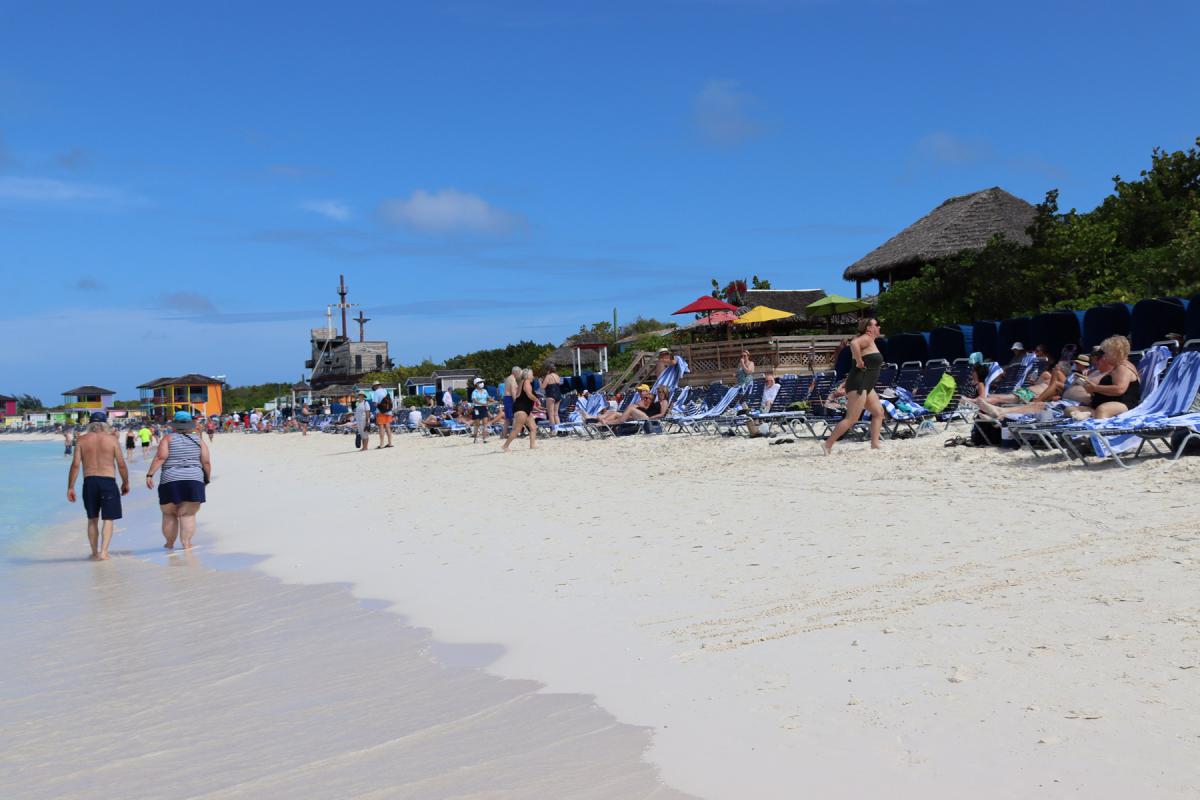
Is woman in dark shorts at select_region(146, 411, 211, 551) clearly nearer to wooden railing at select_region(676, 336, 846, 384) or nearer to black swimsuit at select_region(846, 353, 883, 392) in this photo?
black swimsuit at select_region(846, 353, 883, 392)

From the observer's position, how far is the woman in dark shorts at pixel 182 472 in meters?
8.03

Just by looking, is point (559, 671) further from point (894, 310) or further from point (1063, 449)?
point (894, 310)

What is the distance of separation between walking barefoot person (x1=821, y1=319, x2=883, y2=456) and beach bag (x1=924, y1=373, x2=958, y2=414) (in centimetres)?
126

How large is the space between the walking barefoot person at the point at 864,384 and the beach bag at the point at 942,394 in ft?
4.14

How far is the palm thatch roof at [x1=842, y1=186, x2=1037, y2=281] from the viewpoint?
29.1m

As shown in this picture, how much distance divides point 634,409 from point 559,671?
12.9m

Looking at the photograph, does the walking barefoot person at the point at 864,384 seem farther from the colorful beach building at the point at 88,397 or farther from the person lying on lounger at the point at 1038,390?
the colorful beach building at the point at 88,397

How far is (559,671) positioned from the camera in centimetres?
368

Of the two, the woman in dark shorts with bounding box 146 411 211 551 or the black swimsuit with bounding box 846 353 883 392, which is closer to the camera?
the woman in dark shorts with bounding box 146 411 211 551

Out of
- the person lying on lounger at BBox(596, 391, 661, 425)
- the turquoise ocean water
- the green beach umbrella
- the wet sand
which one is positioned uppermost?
the green beach umbrella

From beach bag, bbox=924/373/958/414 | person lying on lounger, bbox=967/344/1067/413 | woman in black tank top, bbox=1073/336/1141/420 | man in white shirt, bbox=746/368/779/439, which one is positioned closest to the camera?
woman in black tank top, bbox=1073/336/1141/420

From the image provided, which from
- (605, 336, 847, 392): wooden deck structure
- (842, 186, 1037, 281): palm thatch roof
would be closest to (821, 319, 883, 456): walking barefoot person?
(605, 336, 847, 392): wooden deck structure

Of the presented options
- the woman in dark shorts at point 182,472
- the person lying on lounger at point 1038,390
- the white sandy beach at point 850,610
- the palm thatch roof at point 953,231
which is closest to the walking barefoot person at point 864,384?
the person lying on lounger at point 1038,390

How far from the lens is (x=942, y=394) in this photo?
1100 centimetres
